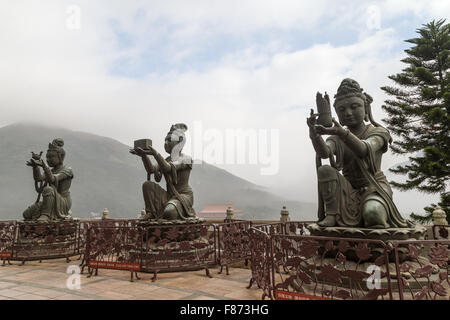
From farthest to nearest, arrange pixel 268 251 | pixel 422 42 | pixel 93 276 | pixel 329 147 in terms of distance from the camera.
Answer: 1. pixel 422 42
2. pixel 93 276
3. pixel 329 147
4. pixel 268 251

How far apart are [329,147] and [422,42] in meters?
13.7

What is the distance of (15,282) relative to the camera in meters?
5.29

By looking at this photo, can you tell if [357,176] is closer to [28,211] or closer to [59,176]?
[59,176]

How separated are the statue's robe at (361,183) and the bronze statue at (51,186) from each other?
7.42 m

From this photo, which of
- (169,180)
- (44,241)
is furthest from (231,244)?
(44,241)

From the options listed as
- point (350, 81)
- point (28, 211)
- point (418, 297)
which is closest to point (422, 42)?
point (350, 81)

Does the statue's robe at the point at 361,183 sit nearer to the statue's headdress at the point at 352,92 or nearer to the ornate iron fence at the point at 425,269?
the statue's headdress at the point at 352,92

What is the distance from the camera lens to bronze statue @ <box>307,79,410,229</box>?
4.23m

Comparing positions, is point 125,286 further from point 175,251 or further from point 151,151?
point 151,151

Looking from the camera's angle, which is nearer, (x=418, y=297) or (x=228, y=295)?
(x=418, y=297)

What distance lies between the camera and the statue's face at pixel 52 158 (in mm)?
8945

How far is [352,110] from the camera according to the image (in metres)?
4.79

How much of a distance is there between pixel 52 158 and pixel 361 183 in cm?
854

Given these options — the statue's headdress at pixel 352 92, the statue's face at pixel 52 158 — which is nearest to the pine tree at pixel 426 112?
the statue's headdress at pixel 352 92
